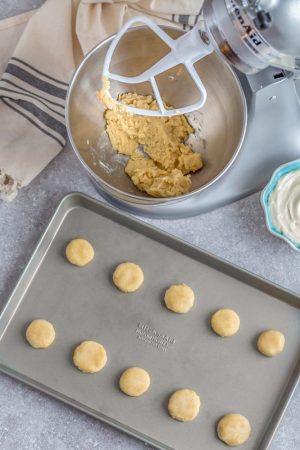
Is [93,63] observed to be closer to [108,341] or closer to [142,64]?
[142,64]

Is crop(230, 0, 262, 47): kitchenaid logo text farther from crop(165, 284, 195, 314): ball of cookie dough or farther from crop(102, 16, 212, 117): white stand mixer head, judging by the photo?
crop(165, 284, 195, 314): ball of cookie dough

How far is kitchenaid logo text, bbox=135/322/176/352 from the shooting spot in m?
0.93

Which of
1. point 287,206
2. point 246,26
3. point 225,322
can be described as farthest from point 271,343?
point 246,26

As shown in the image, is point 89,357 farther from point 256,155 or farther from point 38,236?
point 256,155

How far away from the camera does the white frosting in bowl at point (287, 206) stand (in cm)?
91

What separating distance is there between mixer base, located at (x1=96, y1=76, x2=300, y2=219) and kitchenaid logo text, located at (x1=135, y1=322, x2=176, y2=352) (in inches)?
6.1

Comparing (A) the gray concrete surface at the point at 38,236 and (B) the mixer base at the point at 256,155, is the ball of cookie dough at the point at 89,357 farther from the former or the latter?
(B) the mixer base at the point at 256,155

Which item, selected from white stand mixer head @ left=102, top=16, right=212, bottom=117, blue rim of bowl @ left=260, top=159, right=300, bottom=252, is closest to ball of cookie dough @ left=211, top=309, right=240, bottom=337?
blue rim of bowl @ left=260, top=159, right=300, bottom=252

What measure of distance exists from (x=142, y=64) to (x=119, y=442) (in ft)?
1.65

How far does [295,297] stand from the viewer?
3.05 ft

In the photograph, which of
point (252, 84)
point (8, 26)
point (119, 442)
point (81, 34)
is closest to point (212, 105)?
point (252, 84)

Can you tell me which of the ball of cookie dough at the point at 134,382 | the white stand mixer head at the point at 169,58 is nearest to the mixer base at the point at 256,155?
the white stand mixer head at the point at 169,58

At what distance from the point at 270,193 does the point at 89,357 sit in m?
0.32

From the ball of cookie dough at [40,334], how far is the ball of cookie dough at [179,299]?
158 mm
